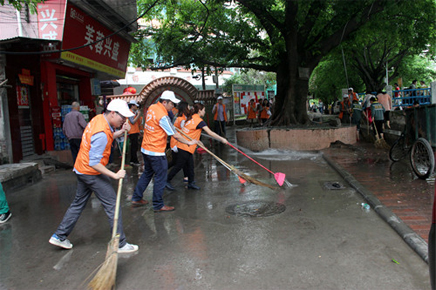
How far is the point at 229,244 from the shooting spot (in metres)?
3.79

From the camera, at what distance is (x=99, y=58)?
36.3 feet

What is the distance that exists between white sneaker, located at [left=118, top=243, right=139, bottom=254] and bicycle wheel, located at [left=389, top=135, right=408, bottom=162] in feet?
20.1

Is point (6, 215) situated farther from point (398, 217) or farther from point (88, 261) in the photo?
point (398, 217)

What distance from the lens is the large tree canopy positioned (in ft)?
36.2

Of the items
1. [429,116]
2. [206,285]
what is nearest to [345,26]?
[429,116]

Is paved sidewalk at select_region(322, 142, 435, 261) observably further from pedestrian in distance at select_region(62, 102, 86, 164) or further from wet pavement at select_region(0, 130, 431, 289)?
pedestrian in distance at select_region(62, 102, 86, 164)

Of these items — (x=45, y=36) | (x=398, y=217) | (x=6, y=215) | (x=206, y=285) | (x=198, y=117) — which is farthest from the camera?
(x=45, y=36)

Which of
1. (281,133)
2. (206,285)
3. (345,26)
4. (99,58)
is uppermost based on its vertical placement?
(345,26)

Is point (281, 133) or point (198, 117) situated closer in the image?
point (198, 117)

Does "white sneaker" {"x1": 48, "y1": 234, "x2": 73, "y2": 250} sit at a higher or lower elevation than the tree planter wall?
lower

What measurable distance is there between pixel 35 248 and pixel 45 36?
6.05m

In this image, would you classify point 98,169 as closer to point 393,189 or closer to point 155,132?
point 155,132

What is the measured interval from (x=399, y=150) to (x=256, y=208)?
14.4ft

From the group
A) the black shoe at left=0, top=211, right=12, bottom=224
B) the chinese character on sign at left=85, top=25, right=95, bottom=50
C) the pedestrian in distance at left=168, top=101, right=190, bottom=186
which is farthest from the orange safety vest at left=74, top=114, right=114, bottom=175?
the chinese character on sign at left=85, top=25, right=95, bottom=50
